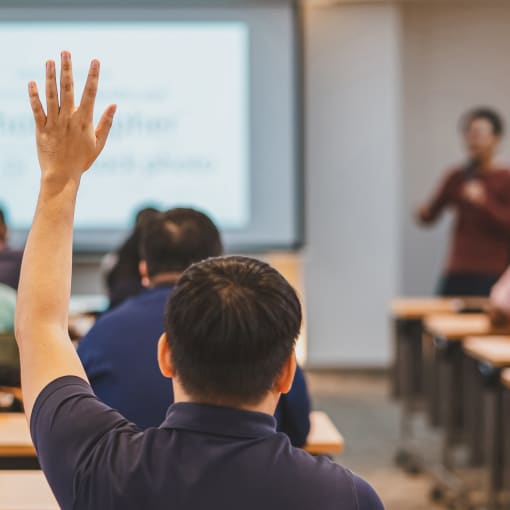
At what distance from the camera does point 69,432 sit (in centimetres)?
107

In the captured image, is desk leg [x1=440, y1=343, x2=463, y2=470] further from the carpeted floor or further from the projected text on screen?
the projected text on screen

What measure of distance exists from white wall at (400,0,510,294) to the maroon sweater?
2055mm

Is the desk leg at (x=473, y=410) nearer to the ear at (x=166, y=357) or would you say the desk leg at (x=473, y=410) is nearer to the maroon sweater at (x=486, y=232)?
the maroon sweater at (x=486, y=232)

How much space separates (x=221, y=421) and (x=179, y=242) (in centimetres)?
136

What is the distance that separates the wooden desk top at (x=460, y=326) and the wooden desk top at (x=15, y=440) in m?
2.03

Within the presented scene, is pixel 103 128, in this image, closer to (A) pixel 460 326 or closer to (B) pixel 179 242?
(B) pixel 179 242

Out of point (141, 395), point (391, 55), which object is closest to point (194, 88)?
point (391, 55)

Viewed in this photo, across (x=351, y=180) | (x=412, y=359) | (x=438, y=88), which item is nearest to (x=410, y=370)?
(x=412, y=359)

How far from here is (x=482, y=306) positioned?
180 inches

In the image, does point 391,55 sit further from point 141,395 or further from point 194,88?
point 141,395

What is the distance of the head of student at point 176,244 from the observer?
241 centimetres

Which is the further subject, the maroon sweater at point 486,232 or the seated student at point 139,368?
the maroon sweater at point 486,232

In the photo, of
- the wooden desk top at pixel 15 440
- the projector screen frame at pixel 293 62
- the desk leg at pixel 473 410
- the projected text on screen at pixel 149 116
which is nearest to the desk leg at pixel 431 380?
the desk leg at pixel 473 410

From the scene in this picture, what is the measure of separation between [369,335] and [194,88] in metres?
2.22
